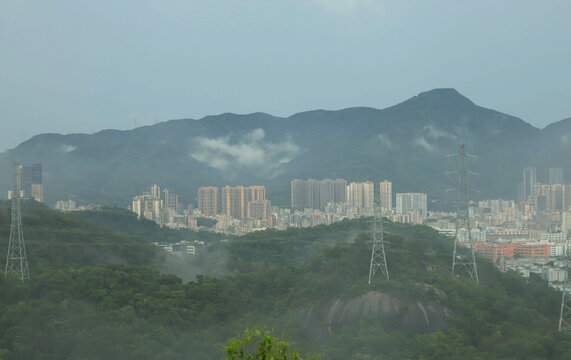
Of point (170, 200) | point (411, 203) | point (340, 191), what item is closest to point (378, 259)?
point (411, 203)

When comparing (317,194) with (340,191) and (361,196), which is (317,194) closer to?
(340,191)

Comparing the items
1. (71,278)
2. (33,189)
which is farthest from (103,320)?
(33,189)

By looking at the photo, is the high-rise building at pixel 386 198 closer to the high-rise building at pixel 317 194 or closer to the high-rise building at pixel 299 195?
the high-rise building at pixel 317 194

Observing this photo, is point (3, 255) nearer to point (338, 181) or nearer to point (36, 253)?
point (36, 253)

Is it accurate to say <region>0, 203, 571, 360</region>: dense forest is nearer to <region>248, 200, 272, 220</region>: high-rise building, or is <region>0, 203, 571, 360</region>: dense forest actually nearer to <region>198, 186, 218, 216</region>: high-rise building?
<region>248, 200, 272, 220</region>: high-rise building

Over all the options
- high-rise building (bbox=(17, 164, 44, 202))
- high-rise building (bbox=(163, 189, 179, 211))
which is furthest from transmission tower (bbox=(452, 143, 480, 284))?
high-rise building (bbox=(163, 189, 179, 211))

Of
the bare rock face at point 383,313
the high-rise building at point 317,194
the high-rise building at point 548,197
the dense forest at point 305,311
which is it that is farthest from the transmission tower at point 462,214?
the high-rise building at point 317,194
